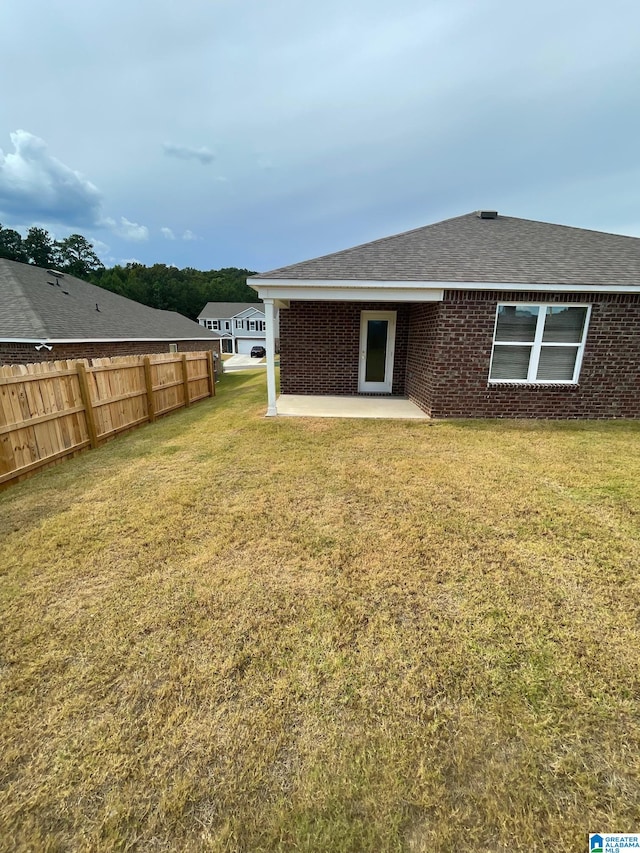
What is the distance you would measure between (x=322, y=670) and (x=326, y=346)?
9178 mm

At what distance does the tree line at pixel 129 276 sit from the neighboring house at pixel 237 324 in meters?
5.53

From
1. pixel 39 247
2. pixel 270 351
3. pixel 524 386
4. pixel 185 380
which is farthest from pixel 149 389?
pixel 39 247

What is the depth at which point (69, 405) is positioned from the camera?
6168 millimetres

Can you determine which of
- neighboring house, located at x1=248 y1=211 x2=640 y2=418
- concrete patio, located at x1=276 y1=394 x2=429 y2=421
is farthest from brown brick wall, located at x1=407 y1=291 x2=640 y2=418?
concrete patio, located at x1=276 y1=394 x2=429 y2=421

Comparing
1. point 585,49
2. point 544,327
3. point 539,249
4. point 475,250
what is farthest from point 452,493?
point 585,49

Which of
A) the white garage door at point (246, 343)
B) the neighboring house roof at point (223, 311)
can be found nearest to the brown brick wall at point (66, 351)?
the white garage door at point (246, 343)

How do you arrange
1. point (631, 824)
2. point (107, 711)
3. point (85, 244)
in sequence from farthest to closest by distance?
point (85, 244) → point (107, 711) → point (631, 824)

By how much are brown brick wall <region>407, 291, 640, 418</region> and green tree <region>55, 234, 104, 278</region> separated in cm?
7065

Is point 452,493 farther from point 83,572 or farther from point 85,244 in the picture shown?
point 85,244

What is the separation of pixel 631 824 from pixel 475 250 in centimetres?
946

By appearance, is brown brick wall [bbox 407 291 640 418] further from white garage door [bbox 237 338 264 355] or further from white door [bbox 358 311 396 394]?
white garage door [bbox 237 338 264 355]

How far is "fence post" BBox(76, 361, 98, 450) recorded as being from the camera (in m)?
6.38

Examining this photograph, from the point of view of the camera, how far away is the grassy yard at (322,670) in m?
1.52

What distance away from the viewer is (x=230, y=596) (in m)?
2.75
